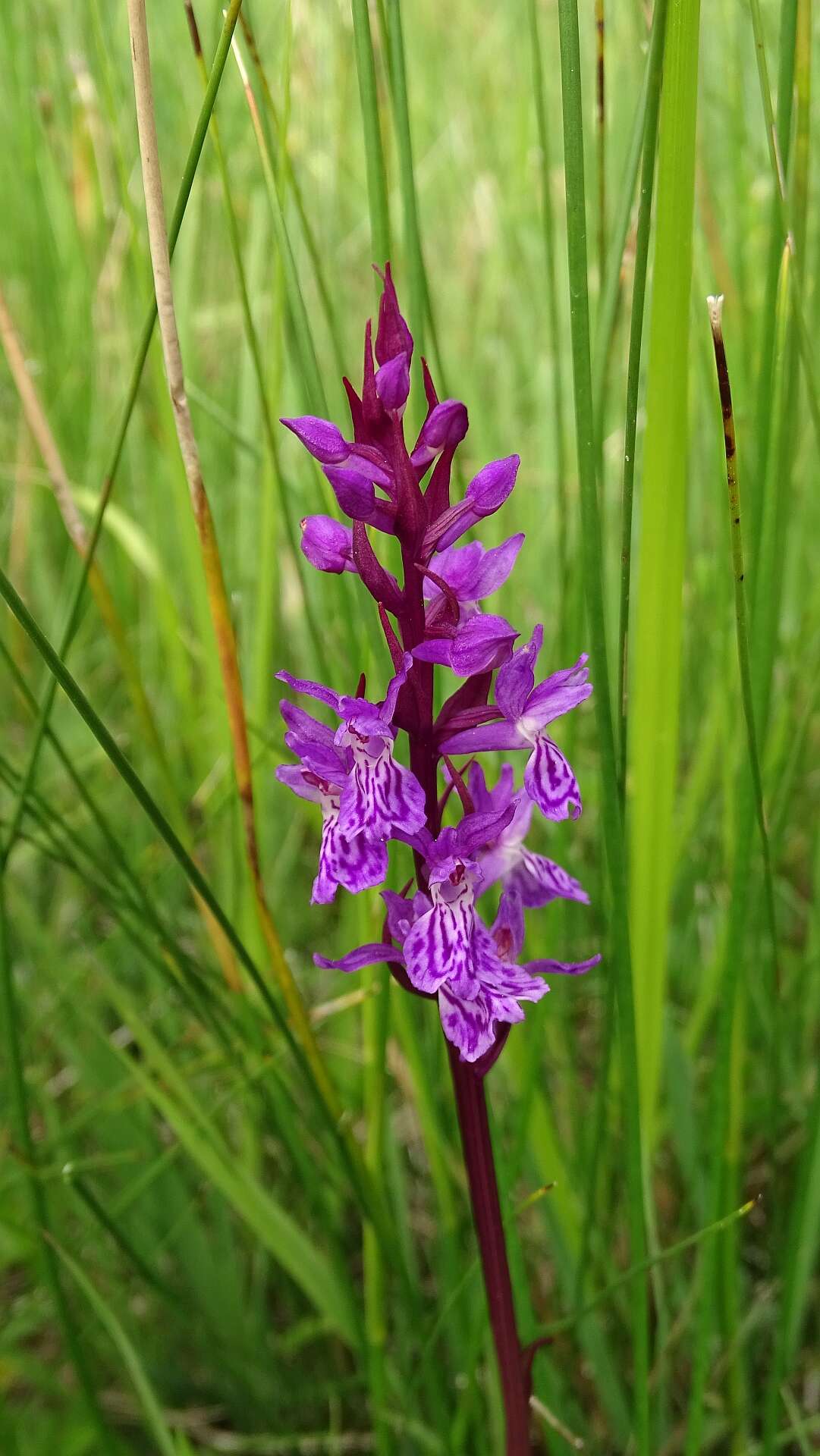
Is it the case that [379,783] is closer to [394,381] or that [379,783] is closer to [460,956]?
[460,956]

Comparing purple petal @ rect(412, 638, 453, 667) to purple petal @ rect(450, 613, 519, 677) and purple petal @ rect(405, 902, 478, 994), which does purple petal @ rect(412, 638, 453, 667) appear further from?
purple petal @ rect(405, 902, 478, 994)

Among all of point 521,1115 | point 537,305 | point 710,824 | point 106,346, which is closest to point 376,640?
point 521,1115

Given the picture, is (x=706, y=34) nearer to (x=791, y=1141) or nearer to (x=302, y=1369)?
(x=791, y=1141)

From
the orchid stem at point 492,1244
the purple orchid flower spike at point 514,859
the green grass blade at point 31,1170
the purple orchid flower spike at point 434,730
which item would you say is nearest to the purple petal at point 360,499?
the purple orchid flower spike at point 434,730

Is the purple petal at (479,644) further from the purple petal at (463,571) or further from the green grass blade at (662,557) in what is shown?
the green grass blade at (662,557)

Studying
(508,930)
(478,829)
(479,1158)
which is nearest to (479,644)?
(478,829)

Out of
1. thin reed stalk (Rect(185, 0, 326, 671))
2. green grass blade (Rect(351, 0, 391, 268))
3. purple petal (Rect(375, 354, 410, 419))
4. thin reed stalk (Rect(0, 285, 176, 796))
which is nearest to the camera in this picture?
purple petal (Rect(375, 354, 410, 419))

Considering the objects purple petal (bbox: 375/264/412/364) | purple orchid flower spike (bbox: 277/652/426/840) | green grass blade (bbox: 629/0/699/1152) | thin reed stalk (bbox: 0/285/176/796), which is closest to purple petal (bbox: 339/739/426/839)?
purple orchid flower spike (bbox: 277/652/426/840)
